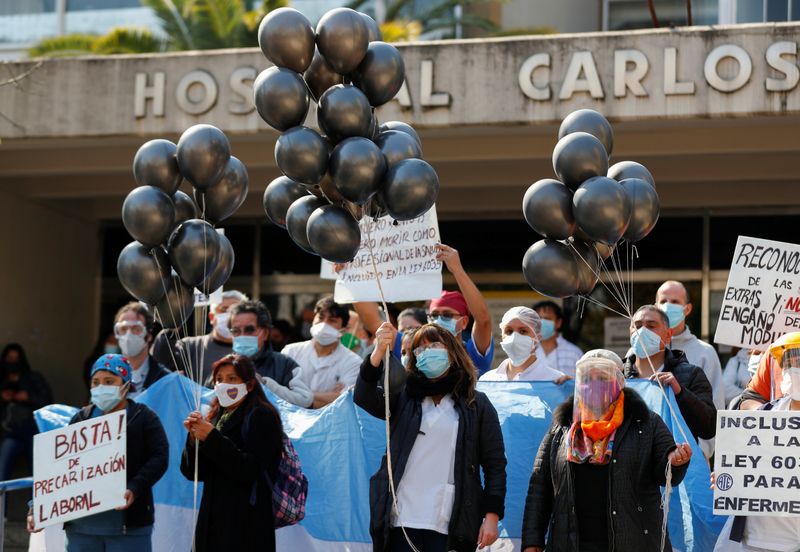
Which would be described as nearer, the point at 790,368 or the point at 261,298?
the point at 790,368

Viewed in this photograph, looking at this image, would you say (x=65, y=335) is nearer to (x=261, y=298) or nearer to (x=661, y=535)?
(x=261, y=298)

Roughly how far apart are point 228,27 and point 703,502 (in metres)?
11.7

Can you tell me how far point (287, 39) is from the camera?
647 cm

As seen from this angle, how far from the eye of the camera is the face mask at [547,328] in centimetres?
883

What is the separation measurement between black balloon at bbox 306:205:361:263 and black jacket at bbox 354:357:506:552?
64 cm


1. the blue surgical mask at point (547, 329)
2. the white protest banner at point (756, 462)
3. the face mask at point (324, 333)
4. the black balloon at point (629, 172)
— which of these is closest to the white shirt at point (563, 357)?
the blue surgical mask at point (547, 329)

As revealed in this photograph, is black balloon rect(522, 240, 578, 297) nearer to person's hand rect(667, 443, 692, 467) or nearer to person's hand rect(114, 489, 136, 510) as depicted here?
person's hand rect(667, 443, 692, 467)

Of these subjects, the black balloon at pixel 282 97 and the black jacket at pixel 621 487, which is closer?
the black jacket at pixel 621 487

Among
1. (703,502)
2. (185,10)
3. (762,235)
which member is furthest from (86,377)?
(703,502)

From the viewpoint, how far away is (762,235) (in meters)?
13.5

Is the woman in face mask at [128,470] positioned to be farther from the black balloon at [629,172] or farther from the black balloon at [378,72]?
the black balloon at [629,172]

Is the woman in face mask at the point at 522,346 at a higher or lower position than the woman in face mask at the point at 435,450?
higher

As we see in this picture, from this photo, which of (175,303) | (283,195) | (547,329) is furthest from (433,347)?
(547,329)

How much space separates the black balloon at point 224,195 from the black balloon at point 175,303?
1.40ft
